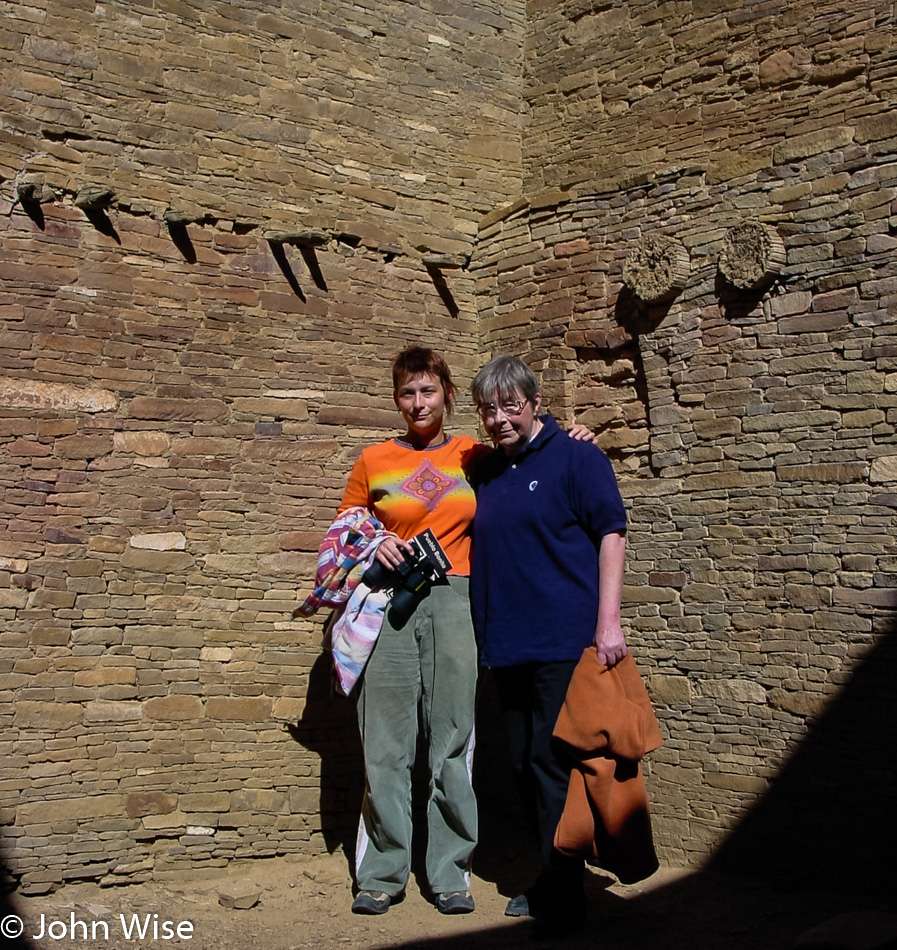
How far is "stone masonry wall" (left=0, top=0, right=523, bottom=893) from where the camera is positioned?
4723mm

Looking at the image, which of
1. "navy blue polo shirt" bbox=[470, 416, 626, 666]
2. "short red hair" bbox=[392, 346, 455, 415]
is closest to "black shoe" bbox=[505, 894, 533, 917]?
"navy blue polo shirt" bbox=[470, 416, 626, 666]

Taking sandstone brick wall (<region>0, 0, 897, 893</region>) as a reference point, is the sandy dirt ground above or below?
below

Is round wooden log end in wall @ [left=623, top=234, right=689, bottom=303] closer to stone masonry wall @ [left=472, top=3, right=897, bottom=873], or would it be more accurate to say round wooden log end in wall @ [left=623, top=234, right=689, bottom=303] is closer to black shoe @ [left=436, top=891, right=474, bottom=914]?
stone masonry wall @ [left=472, top=3, right=897, bottom=873]

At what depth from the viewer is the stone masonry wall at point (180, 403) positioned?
472 centimetres

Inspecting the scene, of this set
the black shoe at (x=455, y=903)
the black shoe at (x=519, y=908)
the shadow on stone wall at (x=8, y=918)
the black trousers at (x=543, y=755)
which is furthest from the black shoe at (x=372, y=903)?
the shadow on stone wall at (x=8, y=918)

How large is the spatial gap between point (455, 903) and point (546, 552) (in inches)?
52.9

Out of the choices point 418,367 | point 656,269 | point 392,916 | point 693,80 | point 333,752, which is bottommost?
point 392,916

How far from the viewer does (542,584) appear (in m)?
3.60

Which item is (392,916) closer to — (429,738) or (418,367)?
(429,738)

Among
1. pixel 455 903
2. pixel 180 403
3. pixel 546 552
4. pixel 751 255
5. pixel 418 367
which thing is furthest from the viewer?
pixel 180 403

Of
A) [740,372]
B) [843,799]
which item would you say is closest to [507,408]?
[740,372]

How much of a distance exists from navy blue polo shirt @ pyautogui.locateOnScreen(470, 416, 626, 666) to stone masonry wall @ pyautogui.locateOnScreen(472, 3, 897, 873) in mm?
1410

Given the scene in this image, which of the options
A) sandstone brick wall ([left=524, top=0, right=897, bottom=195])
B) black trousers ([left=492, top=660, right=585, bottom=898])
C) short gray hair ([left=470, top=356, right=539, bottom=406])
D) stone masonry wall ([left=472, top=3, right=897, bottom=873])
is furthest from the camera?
sandstone brick wall ([left=524, top=0, right=897, bottom=195])

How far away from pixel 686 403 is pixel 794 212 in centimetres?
103
